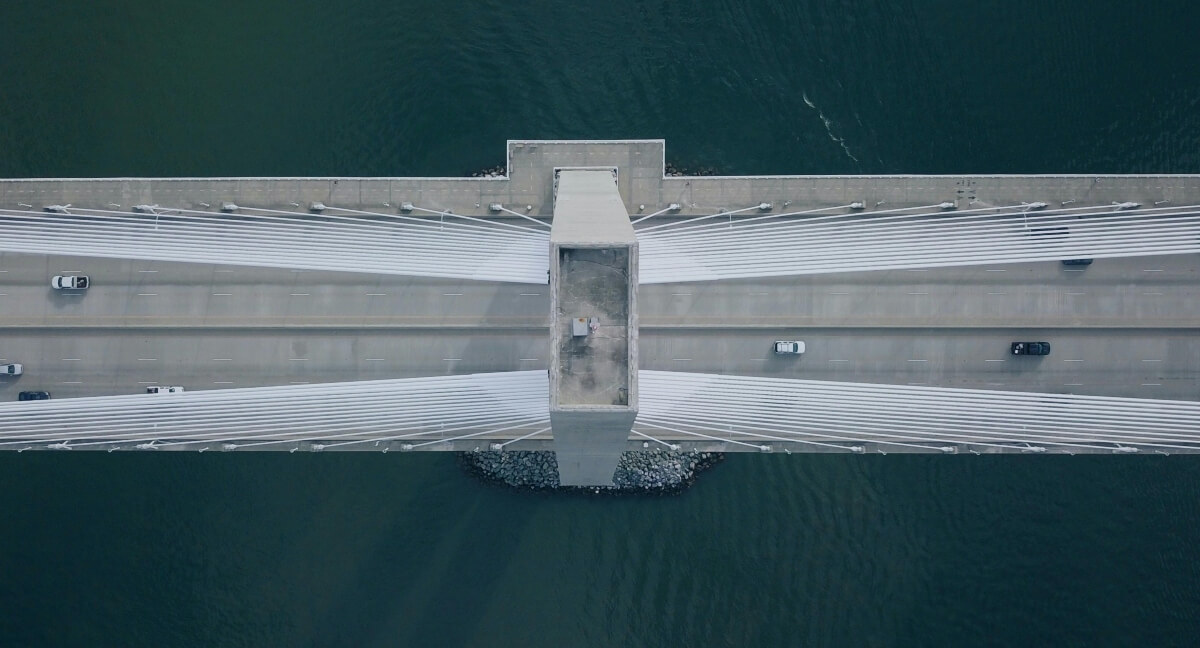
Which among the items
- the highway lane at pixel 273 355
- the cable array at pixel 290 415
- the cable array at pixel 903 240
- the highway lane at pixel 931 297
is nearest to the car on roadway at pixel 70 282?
the highway lane at pixel 273 355

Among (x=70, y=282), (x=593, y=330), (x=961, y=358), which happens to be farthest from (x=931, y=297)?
(x=70, y=282)

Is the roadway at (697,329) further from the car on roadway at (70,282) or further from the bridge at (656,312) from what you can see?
the car on roadway at (70,282)

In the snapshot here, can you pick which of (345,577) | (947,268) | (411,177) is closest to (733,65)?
(947,268)

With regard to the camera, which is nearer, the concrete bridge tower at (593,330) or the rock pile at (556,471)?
the concrete bridge tower at (593,330)

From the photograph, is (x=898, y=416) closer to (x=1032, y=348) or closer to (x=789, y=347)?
(x=789, y=347)

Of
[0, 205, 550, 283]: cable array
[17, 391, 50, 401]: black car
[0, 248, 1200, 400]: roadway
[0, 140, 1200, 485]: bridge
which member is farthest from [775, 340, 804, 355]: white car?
[17, 391, 50, 401]: black car
